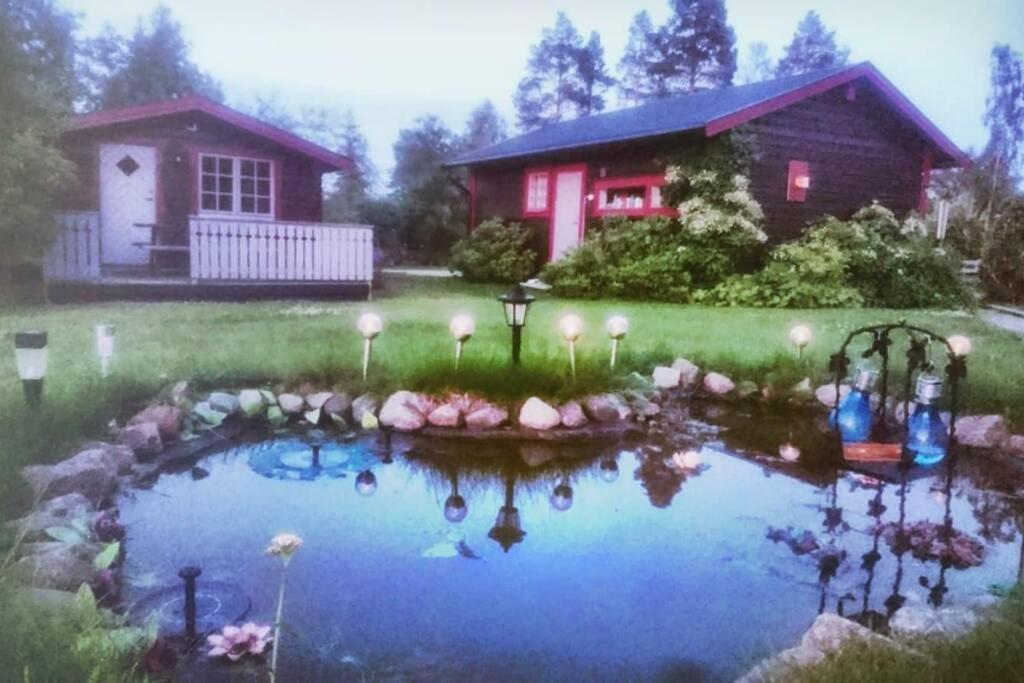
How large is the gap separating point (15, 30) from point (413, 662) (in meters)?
1.94

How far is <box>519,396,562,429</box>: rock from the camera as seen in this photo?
2.88m

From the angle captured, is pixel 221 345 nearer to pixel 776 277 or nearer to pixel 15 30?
pixel 15 30

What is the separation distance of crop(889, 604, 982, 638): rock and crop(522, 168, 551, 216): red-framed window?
4301 mm

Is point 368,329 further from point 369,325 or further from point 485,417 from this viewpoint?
point 485,417

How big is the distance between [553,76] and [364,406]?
1472mm

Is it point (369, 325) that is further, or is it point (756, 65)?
point (369, 325)

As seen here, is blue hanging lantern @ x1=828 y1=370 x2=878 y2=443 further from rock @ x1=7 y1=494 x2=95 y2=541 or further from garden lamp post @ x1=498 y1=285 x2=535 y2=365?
rock @ x1=7 y1=494 x2=95 y2=541

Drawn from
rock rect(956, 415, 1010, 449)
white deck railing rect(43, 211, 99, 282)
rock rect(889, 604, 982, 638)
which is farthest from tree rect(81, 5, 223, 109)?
rock rect(956, 415, 1010, 449)

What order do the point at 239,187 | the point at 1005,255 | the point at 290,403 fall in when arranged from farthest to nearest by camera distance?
the point at 239,187 < the point at 290,403 < the point at 1005,255

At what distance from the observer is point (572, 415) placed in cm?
295

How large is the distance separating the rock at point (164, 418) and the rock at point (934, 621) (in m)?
Answer: 2.30

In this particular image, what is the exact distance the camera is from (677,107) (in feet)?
10.7

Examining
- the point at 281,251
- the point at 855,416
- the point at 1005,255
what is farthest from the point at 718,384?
the point at 281,251

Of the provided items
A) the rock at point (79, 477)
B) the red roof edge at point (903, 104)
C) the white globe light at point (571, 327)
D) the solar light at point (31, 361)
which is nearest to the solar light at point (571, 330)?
the white globe light at point (571, 327)
